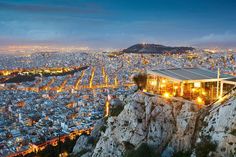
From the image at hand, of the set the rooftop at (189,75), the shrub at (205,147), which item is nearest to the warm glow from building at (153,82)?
the rooftop at (189,75)

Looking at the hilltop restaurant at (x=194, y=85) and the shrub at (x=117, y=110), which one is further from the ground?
the hilltop restaurant at (x=194, y=85)

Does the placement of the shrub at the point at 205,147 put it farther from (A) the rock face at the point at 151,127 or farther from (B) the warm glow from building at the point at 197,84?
(B) the warm glow from building at the point at 197,84

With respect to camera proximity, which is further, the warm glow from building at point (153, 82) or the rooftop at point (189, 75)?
the warm glow from building at point (153, 82)

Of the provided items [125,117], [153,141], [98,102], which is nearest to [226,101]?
[153,141]

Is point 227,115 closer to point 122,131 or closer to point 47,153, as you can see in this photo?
point 122,131

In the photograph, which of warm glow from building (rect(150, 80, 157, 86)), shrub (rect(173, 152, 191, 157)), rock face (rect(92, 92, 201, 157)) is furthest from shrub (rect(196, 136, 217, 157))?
warm glow from building (rect(150, 80, 157, 86))

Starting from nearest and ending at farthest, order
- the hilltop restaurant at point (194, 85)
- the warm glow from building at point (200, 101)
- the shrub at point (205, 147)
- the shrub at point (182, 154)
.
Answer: the shrub at point (205, 147) → the shrub at point (182, 154) → the warm glow from building at point (200, 101) → the hilltop restaurant at point (194, 85)

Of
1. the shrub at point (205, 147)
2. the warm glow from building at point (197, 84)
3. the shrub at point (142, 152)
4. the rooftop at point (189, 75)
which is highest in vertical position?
the rooftop at point (189, 75)

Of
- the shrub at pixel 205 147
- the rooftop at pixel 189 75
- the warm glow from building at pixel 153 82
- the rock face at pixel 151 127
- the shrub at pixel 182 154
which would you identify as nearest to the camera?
the shrub at pixel 205 147
